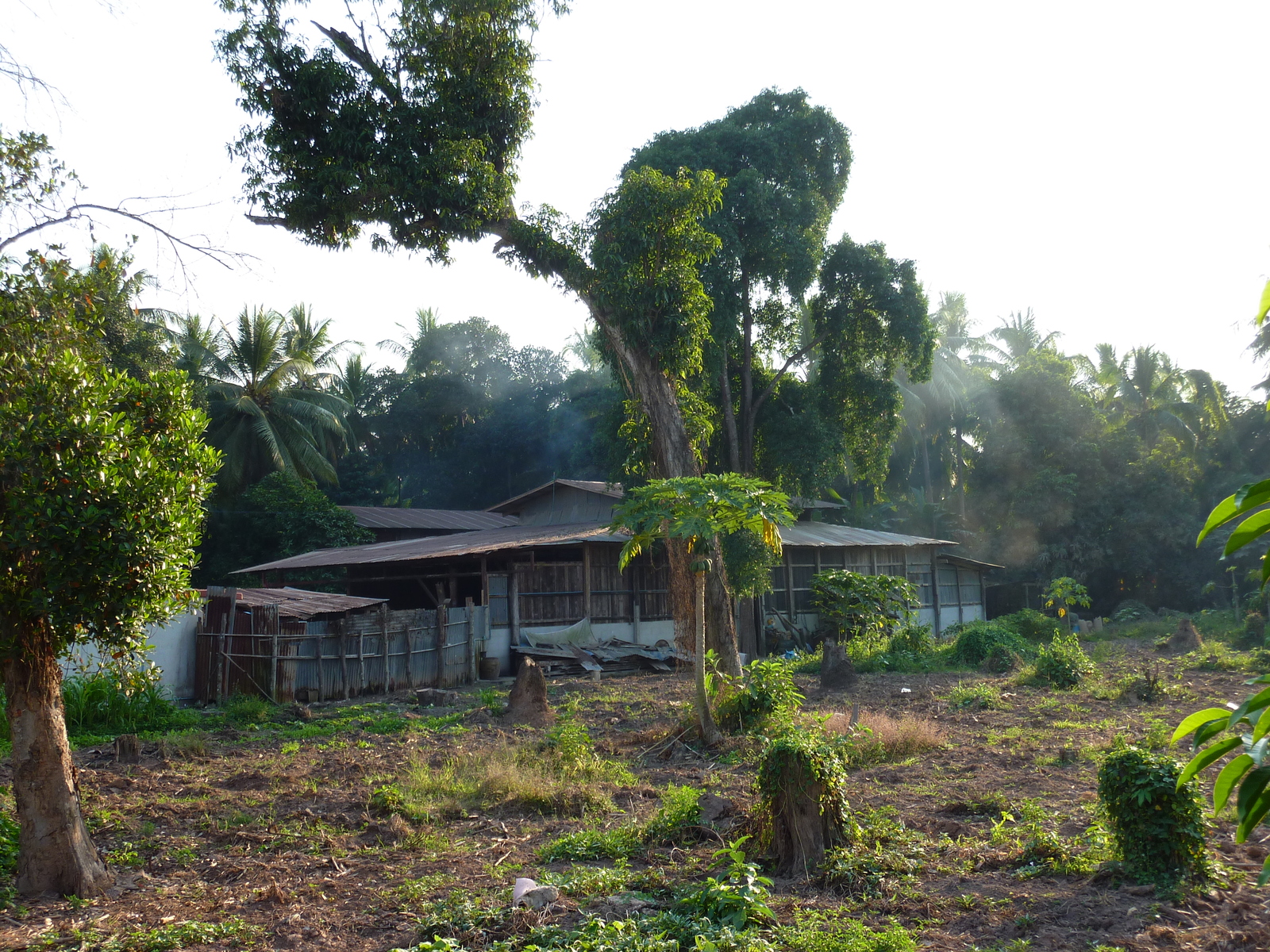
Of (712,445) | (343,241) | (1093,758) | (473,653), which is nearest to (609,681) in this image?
(473,653)

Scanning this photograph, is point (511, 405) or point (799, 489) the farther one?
point (511, 405)

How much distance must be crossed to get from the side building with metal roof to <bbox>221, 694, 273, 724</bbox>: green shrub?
4275mm

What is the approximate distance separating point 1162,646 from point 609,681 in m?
12.2

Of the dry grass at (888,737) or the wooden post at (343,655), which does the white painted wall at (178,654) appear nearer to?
the wooden post at (343,655)

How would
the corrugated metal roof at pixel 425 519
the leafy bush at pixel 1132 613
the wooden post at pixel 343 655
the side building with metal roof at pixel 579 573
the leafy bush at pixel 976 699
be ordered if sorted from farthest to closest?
the corrugated metal roof at pixel 425 519 < the leafy bush at pixel 1132 613 < the side building with metal roof at pixel 579 573 < the wooden post at pixel 343 655 < the leafy bush at pixel 976 699

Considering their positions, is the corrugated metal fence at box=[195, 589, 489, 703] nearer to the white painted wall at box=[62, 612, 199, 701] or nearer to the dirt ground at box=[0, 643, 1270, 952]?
the white painted wall at box=[62, 612, 199, 701]

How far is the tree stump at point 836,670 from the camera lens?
1577 centimetres

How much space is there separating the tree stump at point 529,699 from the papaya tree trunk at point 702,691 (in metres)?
3.38

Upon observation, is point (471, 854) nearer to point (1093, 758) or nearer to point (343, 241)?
point (1093, 758)

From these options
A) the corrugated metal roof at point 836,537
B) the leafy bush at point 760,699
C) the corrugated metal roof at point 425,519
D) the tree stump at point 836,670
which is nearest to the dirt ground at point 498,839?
the leafy bush at point 760,699

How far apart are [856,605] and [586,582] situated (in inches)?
267

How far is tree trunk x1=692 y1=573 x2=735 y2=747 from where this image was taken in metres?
9.88

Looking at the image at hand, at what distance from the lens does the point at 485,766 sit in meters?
9.20

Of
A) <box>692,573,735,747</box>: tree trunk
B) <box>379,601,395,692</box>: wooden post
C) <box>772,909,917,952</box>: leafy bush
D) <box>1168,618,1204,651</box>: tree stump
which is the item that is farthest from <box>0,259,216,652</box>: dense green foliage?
<box>1168,618,1204,651</box>: tree stump
